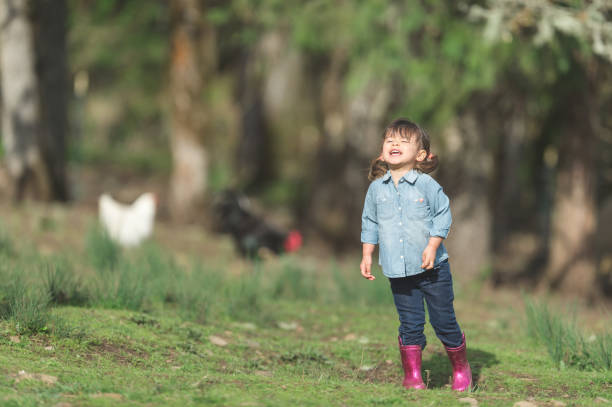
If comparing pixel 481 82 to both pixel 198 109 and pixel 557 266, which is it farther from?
pixel 198 109

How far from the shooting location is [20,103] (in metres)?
11.3

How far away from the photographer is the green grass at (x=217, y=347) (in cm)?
387

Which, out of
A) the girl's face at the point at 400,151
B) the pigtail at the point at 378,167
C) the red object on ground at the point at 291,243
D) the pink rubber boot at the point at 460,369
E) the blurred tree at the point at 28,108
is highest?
the blurred tree at the point at 28,108

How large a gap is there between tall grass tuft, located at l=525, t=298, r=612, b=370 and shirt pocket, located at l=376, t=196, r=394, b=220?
1.61 m

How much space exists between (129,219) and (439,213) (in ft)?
20.2

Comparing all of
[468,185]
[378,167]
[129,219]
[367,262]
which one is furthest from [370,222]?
[468,185]

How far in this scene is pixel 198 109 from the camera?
13188 millimetres

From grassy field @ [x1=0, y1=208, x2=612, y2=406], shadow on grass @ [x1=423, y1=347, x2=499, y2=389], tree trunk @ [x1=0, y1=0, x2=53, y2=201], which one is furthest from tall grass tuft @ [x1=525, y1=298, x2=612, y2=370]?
tree trunk @ [x1=0, y1=0, x2=53, y2=201]

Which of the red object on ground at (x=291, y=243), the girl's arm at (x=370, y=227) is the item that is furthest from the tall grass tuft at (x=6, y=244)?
the girl's arm at (x=370, y=227)

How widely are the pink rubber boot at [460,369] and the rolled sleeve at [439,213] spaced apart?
0.76 metres

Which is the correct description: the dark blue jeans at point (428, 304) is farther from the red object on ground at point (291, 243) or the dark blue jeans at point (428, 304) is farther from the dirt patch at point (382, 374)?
the red object on ground at point (291, 243)

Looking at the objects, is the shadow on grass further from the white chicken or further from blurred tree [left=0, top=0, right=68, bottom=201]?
blurred tree [left=0, top=0, right=68, bottom=201]

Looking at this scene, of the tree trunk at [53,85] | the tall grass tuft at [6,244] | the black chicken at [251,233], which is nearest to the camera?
the tall grass tuft at [6,244]

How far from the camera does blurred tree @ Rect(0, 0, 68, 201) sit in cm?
1112
